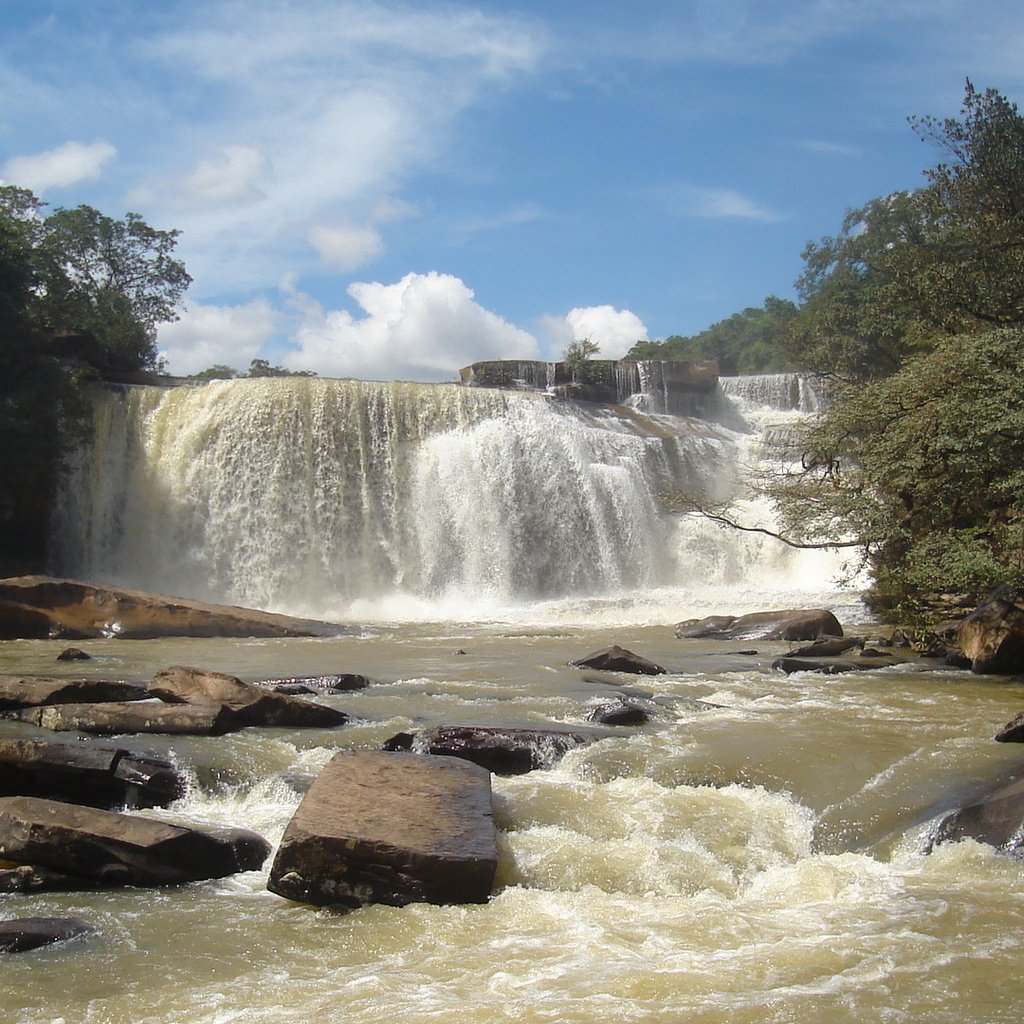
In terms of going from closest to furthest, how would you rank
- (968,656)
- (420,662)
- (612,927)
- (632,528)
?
(612,927)
(968,656)
(420,662)
(632,528)

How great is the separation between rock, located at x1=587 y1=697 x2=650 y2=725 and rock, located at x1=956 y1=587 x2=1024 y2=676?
5.37m

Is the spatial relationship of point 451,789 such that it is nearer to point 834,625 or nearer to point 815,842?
point 815,842

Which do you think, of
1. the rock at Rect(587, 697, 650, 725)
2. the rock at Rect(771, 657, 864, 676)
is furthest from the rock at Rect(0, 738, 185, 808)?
the rock at Rect(771, 657, 864, 676)

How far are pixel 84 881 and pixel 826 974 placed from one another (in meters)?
3.90

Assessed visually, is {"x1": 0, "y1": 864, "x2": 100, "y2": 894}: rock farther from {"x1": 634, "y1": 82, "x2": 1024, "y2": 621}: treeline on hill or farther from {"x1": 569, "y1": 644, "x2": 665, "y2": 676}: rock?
{"x1": 634, "y1": 82, "x2": 1024, "y2": 621}: treeline on hill

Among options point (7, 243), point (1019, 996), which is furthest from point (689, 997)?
point (7, 243)

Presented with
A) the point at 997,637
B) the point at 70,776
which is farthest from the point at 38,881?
the point at 997,637

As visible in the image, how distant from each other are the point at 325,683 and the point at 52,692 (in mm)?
3154

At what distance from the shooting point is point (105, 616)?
17.6 metres

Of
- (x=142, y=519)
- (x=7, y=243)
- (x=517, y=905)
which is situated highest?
(x=7, y=243)

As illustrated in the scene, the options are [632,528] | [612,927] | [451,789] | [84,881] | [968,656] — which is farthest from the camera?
[632,528]

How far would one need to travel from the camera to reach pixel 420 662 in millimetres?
14336

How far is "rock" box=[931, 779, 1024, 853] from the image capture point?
6102 mm

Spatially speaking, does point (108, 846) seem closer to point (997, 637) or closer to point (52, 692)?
point (52, 692)
